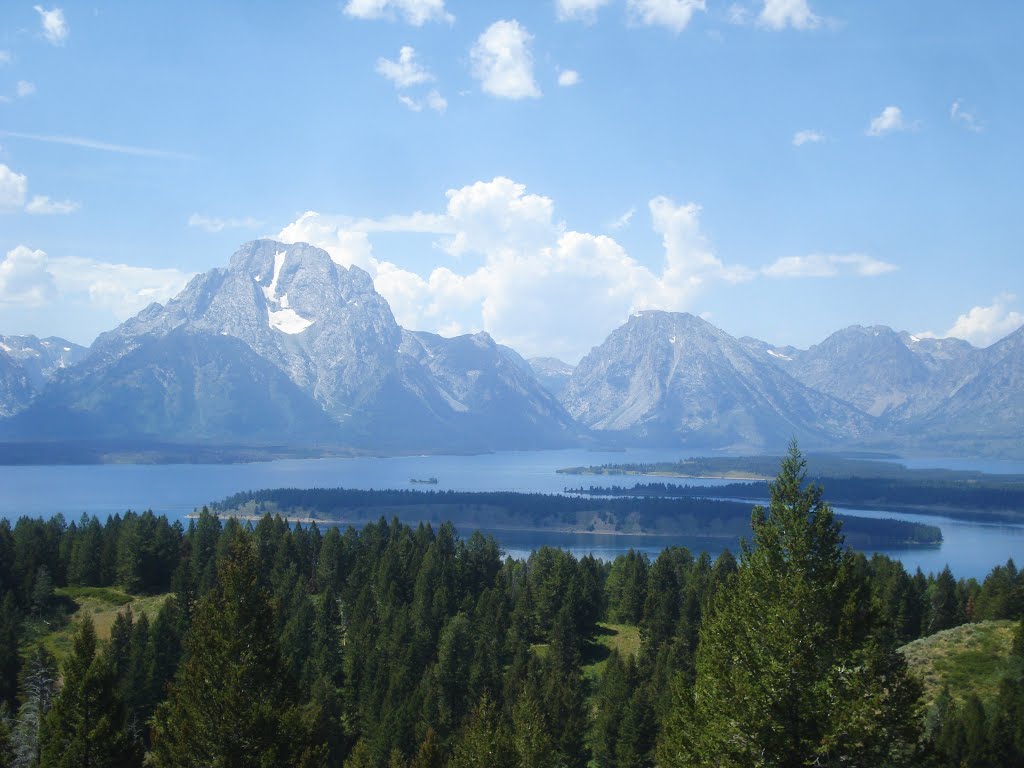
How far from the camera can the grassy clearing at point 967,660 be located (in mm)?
54347

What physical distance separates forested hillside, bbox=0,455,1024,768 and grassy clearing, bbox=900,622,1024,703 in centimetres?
272

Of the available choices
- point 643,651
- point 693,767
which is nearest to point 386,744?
point 643,651

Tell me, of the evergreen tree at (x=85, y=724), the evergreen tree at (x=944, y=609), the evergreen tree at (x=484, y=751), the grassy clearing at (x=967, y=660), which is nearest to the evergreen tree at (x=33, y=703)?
the evergreen tree at (x=85, y=724)

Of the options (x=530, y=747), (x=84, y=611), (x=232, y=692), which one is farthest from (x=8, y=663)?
(x=232, y=692)

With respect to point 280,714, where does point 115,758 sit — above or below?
below

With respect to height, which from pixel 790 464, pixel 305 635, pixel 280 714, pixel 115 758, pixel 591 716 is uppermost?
pixel 790 464

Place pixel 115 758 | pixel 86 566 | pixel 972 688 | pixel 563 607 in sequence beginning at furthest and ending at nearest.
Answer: pixel 86 566, pixel 563 607, pixel 972 688, pixel 115 758

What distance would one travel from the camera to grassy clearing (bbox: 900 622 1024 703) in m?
54.3

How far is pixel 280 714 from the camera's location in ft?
76.9

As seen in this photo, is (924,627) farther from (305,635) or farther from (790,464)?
(790,464)

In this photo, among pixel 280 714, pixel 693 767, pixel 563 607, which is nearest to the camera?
pixel 693 767

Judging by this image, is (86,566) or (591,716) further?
(86,566)

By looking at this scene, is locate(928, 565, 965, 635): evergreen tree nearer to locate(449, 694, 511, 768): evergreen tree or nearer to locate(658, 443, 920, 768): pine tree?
locate(449, 694, 511, 768): evergreen tree

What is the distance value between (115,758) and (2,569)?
71.7 meters
